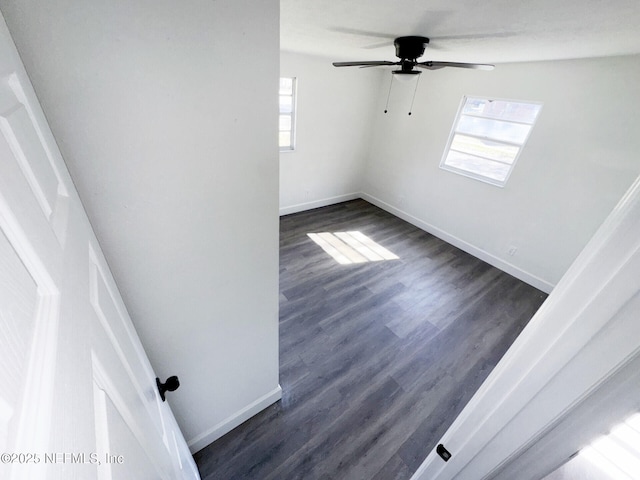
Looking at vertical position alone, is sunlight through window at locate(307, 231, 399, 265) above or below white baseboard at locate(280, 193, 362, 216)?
below

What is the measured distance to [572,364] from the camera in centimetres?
55

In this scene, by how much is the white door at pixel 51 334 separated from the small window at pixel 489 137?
3.83 meters

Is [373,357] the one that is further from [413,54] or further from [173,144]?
[413,54]

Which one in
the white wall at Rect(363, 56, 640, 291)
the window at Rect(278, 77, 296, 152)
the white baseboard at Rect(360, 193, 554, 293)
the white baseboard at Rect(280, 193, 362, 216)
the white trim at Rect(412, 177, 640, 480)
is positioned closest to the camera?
the white trim at Rect(412, 177, 640, 480)

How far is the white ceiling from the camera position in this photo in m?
1.14

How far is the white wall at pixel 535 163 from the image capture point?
2.38 meters

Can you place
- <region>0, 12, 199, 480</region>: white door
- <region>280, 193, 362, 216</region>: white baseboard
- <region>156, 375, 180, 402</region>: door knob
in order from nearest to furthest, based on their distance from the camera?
<region>0, 12, 199, 480</region>: white door → <region>156, 375, 180, 402</region>: door knob → <region>280, 193, 362, 216</region>: white baseboard

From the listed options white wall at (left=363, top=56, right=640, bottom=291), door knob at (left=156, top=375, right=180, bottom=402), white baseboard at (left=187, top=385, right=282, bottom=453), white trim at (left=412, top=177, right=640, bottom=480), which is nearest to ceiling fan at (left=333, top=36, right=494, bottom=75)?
white wall at (left=363, top=56, right=640, bottom=291)

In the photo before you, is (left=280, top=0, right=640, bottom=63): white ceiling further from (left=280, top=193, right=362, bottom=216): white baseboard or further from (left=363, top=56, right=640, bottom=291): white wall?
(left=280, top=193, right=362, bottom=216): white baseboard

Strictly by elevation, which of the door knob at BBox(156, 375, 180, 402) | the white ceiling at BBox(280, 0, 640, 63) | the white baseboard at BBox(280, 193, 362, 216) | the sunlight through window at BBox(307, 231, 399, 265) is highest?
the white ceiling at BBox(280, 0, 640, 63)

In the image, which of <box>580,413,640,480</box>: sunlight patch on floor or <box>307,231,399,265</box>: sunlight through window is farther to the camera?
<box>307,231,399,265</box>: sunlight through window

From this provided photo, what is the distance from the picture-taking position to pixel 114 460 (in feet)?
1.47

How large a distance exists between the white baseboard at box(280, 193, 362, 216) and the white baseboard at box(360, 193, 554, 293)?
1.45 feet

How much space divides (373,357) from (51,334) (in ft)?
7.43
